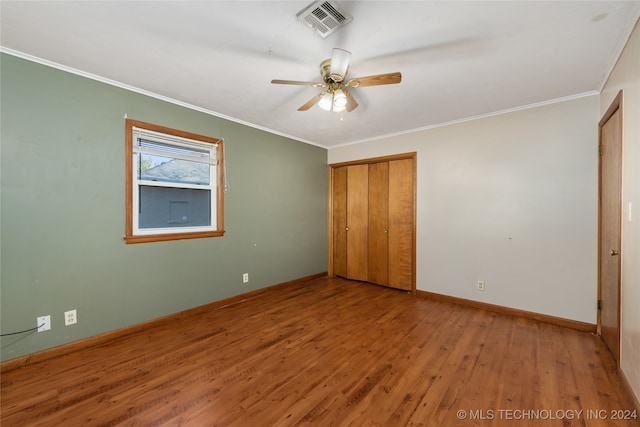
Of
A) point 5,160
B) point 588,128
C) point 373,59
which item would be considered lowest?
point 5,160

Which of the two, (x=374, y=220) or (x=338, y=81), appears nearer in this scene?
(x=338, y=81)

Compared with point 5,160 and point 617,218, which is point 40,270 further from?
point 617,218

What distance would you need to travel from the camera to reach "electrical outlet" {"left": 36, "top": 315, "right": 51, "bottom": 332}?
2113 mm

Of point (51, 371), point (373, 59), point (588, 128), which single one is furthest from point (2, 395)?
point (588, 128)

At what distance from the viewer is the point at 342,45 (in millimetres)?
1882

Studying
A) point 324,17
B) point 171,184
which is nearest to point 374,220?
point 171,184

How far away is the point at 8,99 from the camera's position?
1.99m

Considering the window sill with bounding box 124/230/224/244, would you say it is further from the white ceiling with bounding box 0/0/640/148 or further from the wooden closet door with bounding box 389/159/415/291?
the wooden closet door with bounding box 389/159/415/291

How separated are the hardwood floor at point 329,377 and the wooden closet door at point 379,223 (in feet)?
4.31

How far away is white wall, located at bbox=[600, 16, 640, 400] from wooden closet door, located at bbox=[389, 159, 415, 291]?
216 centimetres

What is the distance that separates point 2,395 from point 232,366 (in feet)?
4.79

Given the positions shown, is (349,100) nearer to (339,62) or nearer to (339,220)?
(339,62)

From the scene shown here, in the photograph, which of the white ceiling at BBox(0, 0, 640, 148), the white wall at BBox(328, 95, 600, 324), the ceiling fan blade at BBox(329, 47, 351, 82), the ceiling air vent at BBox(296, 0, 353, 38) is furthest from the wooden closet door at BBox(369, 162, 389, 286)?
the ceiling air vent at BBox(296, 0, 353, 38)

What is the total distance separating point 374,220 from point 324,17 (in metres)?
3.18
